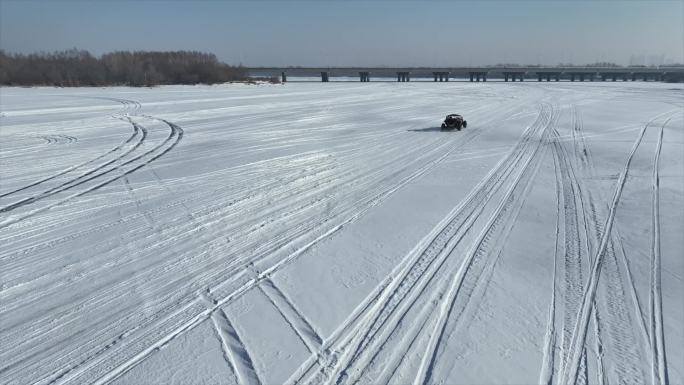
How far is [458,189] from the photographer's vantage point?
40.2 ft

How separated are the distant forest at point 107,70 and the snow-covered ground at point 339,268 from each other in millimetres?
66394

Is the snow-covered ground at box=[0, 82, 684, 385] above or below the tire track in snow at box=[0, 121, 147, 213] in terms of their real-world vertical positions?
below

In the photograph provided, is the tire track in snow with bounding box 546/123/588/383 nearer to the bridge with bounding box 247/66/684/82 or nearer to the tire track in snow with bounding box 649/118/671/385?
the tire track in snow with bounding box 649/118/671/385

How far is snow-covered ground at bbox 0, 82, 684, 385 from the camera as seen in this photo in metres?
5.18

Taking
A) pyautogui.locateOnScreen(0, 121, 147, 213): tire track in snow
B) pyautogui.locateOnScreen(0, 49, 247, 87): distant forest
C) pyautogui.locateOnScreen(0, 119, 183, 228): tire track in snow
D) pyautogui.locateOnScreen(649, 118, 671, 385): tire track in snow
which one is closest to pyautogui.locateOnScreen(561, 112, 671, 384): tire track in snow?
pyautogui.locateOnScreen(649, 118, 671, 385): tire track in snow

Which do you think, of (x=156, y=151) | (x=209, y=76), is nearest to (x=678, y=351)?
(x=156, y=151)

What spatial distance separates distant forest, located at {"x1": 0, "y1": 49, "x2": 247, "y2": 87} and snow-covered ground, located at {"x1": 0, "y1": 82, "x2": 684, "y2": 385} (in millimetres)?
66394

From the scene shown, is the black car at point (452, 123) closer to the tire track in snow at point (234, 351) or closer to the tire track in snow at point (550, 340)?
the tire track in snow at point (550, 340)

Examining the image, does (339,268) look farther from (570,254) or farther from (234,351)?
(570,254)

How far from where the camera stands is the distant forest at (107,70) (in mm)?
69875

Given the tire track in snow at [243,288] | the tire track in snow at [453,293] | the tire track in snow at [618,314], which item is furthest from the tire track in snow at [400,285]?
the tire track in snow at [618,314]

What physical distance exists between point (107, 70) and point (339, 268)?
8830 centimetres

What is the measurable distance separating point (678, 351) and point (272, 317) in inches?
216

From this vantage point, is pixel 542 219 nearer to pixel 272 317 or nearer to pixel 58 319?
pixel 272 317
